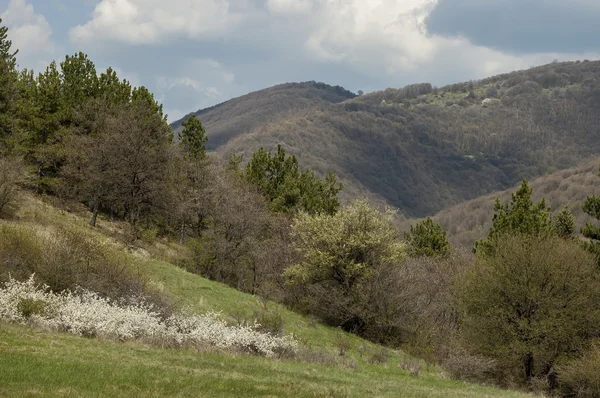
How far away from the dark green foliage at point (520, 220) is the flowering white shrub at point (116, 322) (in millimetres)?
24335

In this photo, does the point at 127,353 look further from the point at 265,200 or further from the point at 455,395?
the point at 265,200

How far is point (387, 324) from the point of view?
33.2 m

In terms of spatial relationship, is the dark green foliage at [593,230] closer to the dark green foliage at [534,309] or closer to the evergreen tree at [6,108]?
the dark green foliage at [534,309]

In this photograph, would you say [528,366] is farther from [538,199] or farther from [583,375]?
[538,199]

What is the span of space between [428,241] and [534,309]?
29056 millimetres

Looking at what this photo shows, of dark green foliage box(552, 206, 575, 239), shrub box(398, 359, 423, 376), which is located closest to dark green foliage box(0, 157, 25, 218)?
shrub box(398, 359, 423, 376)

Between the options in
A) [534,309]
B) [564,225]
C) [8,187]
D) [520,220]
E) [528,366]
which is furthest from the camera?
[520,220]

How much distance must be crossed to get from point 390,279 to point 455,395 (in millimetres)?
16957

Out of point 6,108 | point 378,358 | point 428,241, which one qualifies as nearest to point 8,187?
point 6,108

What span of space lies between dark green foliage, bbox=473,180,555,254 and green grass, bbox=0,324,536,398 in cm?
2390

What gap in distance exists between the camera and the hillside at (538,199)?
495ft

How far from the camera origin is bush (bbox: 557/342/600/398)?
87.2 ft

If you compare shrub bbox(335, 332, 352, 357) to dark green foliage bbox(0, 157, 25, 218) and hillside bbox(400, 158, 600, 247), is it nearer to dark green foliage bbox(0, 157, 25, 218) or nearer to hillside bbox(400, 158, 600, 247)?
dark green foliage bbox(0, 157, 25, 218)

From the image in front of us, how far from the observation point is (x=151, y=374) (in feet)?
40.3
